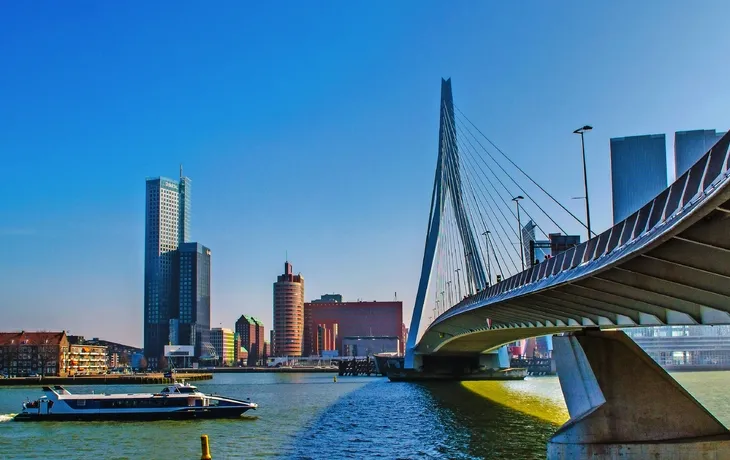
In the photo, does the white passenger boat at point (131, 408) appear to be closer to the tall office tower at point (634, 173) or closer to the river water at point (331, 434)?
the river water at point (331, 434)

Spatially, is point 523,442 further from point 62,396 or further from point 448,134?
point 448,134

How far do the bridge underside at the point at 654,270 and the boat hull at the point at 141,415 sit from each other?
23.2 metres

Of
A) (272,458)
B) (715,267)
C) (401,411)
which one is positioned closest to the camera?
(715,267)

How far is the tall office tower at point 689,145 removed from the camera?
47.9 m

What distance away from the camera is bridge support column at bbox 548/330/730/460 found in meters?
25.3

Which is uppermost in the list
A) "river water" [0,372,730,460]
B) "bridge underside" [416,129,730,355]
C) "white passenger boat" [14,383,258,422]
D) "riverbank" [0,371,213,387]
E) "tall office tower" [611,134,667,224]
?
"tall office tower" [611,134,667,224]

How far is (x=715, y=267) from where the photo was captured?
1714cm

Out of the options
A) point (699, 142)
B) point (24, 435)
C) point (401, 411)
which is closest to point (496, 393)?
point (401, 411)

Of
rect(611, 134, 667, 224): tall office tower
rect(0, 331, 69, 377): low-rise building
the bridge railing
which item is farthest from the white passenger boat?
rect(0, 331, 69, 377): low-rise building

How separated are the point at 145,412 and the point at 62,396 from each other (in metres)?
6.20

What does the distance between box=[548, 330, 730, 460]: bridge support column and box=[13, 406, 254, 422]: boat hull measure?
27.7 metres

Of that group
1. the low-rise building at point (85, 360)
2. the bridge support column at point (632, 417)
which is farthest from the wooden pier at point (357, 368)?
the bridge support column at point (632, 417)

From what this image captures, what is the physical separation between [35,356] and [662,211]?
14627 centimetres

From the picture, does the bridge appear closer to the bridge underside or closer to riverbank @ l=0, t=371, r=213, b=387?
the bridge underside
